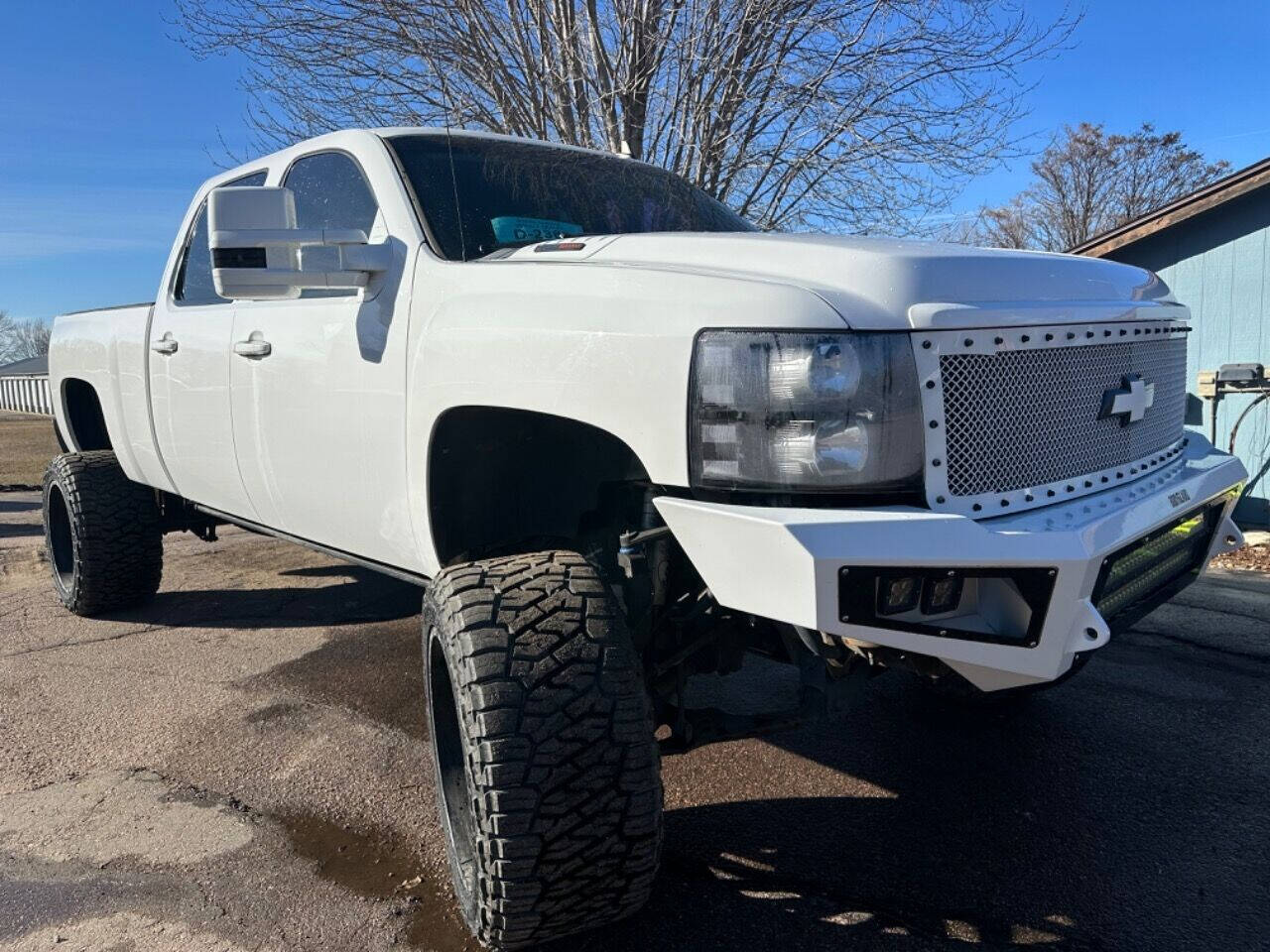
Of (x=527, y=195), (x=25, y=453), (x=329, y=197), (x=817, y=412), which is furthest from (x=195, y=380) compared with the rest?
(x=25, y=453)

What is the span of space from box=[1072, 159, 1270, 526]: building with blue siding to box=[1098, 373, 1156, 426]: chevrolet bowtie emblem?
7.55 metres

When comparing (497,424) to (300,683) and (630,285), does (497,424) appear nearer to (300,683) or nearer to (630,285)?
(630,285)

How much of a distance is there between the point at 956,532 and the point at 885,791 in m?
1.59

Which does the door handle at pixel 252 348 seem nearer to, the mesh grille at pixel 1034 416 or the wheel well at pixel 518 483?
the wheel well at pixel 518 483

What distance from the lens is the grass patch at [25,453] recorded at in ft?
42.5

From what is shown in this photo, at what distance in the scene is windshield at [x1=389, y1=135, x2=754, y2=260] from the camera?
3.05 meters

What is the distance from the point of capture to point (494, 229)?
3.07 m

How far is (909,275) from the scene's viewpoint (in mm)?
2043

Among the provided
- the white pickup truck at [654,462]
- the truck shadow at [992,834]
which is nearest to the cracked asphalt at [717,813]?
the truck shadow at [992,834]

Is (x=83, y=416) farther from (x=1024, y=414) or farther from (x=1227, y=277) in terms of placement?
(x=1227, y=277)

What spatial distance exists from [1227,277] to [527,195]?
848 centimetres

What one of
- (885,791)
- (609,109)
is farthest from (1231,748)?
(609,109)

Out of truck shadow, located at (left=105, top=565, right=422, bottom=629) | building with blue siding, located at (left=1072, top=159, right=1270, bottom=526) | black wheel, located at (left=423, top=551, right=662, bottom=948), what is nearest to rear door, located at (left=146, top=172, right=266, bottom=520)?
truck shadow, located at (left=105, top=565, right=422, bottom=629)

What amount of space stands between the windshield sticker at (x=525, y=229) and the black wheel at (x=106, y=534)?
3.22 meters
